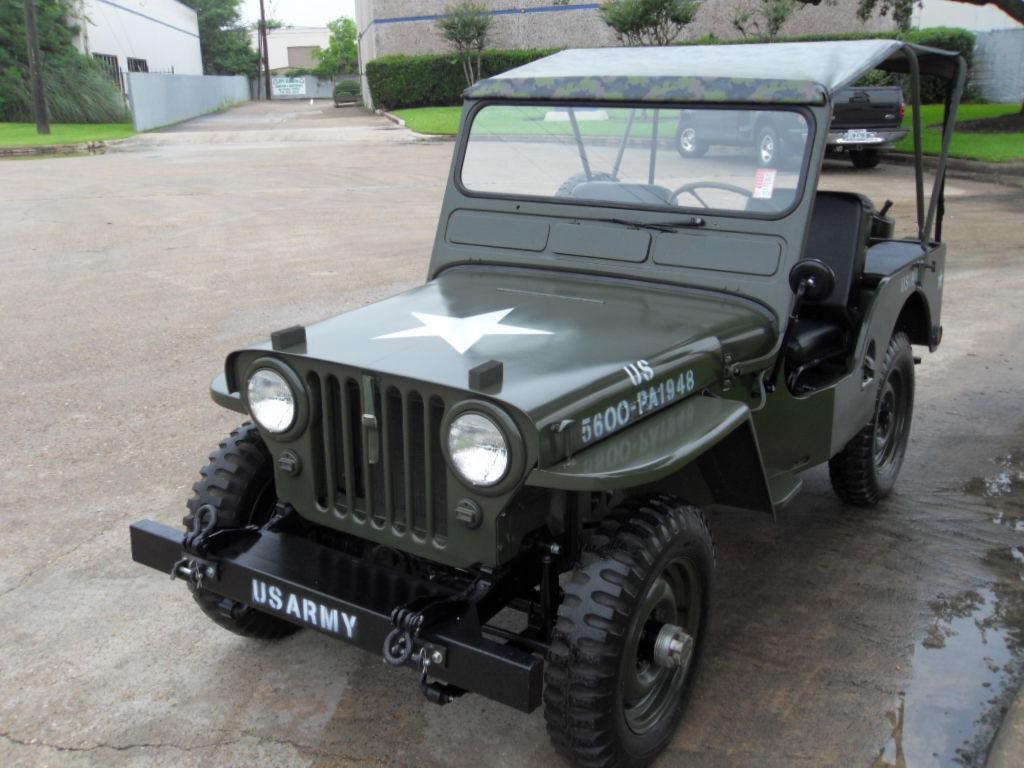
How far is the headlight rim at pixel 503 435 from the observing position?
2.35m

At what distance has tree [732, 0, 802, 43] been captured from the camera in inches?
995

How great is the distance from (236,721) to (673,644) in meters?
1.29

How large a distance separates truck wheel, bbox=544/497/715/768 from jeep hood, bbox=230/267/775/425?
0.39 m

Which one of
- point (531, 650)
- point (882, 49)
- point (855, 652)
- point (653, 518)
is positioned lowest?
point (855, 652)

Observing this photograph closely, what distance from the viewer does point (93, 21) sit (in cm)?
3403

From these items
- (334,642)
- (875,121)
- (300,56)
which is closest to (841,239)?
(334,642)

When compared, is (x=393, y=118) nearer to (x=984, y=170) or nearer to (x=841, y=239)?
(x=984, y=170)

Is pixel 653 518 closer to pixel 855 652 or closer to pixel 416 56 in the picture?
pixel 855 652

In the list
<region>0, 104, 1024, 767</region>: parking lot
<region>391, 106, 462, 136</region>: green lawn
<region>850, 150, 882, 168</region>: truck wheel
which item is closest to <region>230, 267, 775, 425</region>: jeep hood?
<region>0, 104, 1024, 767</region>: parking lot

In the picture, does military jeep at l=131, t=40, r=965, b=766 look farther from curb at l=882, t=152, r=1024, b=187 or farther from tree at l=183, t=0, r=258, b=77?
tree at l=183, t=0, r=258, b=77

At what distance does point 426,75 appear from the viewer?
30828mm

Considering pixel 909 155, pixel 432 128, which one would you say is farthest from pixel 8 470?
pixel 432 128

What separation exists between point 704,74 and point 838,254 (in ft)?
3.51

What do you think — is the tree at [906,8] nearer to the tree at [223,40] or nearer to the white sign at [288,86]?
the tree at [223,40]
